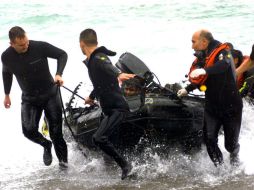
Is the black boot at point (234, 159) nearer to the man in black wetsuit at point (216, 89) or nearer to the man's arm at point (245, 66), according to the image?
the man in black wetsuit at point (216, 89)

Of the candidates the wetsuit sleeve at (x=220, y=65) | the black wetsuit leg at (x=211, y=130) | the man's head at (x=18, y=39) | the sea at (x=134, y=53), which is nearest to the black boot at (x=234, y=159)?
the sea at (x=134, y=53)

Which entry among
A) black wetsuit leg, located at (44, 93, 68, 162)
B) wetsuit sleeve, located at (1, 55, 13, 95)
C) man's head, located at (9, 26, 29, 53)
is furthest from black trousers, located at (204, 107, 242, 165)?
wetsuit sleeve, located at (1, 55, 13, 95)

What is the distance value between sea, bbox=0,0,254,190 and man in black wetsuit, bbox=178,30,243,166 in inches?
18.0

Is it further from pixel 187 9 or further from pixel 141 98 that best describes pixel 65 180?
pixel 187 9

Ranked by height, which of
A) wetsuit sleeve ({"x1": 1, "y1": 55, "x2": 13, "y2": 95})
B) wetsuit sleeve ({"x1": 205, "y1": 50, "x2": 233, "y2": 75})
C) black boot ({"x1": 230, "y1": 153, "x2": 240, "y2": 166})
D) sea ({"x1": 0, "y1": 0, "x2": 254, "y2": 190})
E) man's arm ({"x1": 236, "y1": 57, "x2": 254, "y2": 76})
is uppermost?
wetsuit sleeve ({"x1": 205, "y1": 50, "x2": 233, "y2": 75})

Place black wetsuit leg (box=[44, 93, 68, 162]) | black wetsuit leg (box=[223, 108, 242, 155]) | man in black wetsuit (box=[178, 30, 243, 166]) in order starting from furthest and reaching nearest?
black wetsuit leg (box=[44, 93, 68, 162]) → black wetsuit leg (box=[223, 108, 242, 155]) → man in black wetsuit (box=[178, 30, 243, 166])

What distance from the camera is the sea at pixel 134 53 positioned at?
6.09 meters

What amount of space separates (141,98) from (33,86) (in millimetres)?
1314

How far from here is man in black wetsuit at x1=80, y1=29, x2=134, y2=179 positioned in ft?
18.5

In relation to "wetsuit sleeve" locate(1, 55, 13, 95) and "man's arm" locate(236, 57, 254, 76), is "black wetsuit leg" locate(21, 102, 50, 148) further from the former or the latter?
"man's arm" locate(236, 57, 254, 76)

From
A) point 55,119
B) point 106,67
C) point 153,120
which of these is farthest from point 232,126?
point 55,119

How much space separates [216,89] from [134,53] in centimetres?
1100

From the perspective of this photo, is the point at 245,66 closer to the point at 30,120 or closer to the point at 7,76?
the point at 30,120

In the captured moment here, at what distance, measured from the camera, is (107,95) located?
5.80 meters
